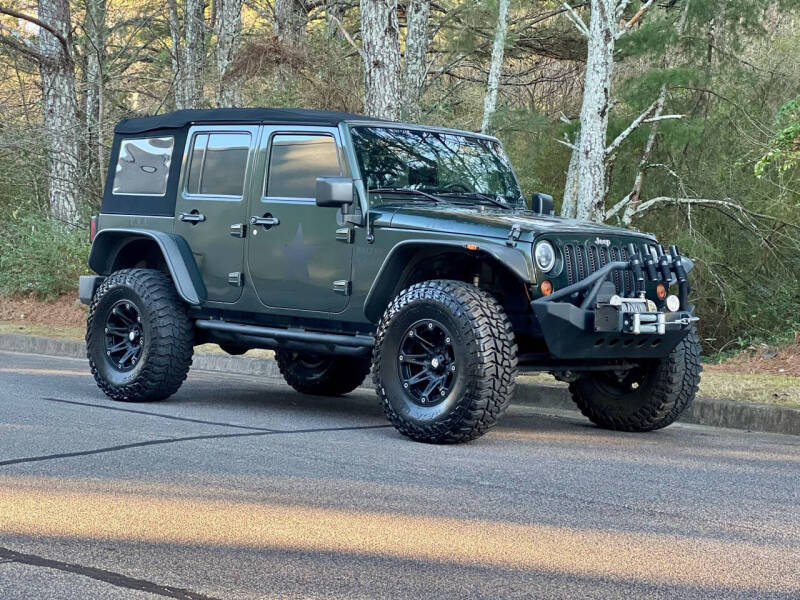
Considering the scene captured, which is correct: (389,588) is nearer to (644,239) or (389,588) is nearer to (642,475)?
(642,475)

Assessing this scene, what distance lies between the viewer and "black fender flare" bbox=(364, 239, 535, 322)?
24.5ft

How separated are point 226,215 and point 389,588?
5.51m

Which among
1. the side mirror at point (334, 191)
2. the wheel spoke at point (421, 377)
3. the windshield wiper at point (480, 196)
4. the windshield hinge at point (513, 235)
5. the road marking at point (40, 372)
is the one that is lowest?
the road marking at point (40, 372)

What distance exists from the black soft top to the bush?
11599mm

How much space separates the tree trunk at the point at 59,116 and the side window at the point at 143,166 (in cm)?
1260

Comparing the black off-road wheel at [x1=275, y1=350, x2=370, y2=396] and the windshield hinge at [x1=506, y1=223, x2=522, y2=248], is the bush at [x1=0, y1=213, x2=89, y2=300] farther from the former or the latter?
the windshield hinge at [x1=506, y1=223, x2=522, y2=248]

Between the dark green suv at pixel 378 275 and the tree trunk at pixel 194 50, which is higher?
the tree trunk at pixel 194 50

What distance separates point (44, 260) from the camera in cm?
2158

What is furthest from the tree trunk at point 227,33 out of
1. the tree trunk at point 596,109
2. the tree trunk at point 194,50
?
the tree trunk at point 596,109

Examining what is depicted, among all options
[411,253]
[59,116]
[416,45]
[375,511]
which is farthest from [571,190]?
[375,511]

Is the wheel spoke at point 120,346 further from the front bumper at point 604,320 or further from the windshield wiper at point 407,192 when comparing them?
the front bumper at point 604,320

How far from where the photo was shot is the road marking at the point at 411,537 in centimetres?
463

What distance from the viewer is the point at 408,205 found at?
850 cm

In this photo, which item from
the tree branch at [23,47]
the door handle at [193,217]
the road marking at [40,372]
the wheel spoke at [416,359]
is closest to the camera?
the wheel spoke at [416,359]
